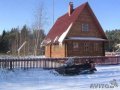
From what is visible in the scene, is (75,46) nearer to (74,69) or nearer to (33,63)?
(33,63)

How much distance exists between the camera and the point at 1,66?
746 inches

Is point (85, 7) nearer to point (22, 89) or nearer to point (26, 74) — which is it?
point (26, 74)

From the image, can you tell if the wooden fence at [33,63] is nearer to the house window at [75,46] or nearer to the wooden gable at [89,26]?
the house window at [75,46]

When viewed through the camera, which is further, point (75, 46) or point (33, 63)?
point (75, 46)

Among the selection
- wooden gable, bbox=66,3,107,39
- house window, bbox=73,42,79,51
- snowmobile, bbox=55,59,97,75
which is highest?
wooden gable, bbox=66,3,107,39

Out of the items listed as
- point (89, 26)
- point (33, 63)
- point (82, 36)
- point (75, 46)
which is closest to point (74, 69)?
point (33, 63)

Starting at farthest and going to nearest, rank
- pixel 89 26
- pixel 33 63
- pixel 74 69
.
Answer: pixel 89 26 → pixel 33 63 → pixel 74 69

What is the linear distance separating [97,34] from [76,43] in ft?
10.9

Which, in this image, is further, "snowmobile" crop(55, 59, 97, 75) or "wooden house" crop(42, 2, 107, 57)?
"wooden house" crop(42, 2, 107, 57)

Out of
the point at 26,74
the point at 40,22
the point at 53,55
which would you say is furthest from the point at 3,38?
the point at 26,74

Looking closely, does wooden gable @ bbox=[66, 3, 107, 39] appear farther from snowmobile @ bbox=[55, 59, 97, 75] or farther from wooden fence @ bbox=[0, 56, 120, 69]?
snowmobile @ bbox=[55, 59, 97, 75]

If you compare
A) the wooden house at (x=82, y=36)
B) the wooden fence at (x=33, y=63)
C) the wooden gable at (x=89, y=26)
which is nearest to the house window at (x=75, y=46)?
the wooden house at (x=82, y=36)

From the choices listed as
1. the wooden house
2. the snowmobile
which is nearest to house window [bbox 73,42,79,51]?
the wooden house

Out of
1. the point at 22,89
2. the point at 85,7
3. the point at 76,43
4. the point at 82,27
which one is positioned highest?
the point at 85,7
